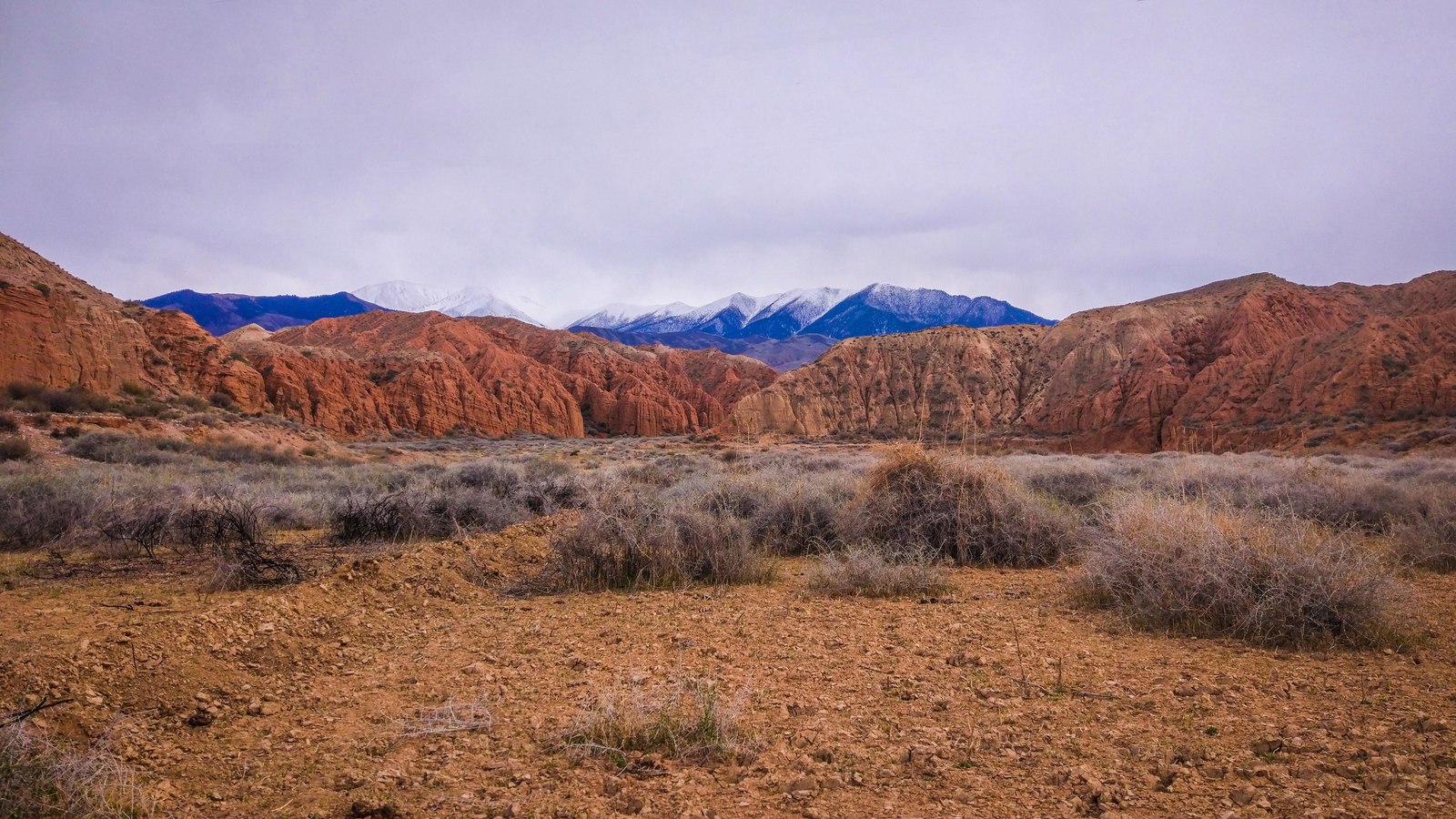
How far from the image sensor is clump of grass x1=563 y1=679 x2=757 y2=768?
3180mm

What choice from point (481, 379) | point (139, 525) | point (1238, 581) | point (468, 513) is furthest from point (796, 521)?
point (481, 379)

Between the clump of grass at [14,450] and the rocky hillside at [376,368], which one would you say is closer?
the clump of grass at [14,450]

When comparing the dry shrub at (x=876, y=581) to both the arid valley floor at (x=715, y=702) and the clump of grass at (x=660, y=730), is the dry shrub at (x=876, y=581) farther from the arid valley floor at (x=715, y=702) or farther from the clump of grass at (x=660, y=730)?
the clump of grass at (x=660, y=730)

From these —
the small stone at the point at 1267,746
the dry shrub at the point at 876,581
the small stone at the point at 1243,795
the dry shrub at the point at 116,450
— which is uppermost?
the dry shrub at the point at 116,450

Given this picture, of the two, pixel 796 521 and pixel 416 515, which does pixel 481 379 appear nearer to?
pixel 416 515

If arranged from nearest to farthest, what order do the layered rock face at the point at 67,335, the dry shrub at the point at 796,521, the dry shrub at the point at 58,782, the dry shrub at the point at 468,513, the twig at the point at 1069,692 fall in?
the dry shrub at the point at 58,782 → the twig at the point at 1069,692 → the dry shrub at the point at 796,521 → the dry shrub at the point at 468,513 → the layered rock face at the point at 67,335

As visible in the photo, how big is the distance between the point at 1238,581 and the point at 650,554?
4.92 meters

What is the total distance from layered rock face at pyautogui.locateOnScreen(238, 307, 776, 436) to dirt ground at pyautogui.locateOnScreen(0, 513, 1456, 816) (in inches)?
1808

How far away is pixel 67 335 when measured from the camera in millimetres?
26844

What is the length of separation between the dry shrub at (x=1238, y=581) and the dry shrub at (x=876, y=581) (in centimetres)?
129

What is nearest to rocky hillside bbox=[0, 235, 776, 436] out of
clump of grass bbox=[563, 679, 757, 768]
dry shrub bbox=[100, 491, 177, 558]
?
dry shrub bbox=[100, 491, 177, 558]

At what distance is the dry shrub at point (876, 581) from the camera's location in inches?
252

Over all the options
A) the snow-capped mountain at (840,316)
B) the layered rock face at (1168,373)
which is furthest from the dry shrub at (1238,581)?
the snow-capped mountain at (840,316)

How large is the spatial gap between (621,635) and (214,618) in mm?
2728
